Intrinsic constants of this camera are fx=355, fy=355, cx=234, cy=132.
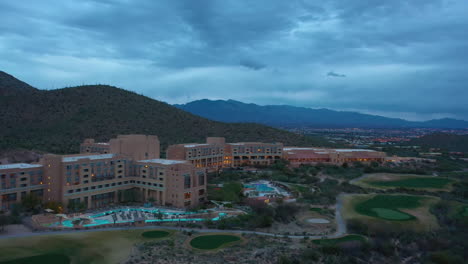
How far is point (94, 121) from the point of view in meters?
97.6

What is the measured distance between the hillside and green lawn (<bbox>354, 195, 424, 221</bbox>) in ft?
283

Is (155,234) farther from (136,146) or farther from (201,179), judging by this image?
(136,146)

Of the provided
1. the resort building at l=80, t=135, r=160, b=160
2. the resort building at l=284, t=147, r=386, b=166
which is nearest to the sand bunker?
the resort building at l=80, t=135, r=160, b=160

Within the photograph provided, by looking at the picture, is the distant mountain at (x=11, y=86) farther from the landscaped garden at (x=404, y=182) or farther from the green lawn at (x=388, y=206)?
the green lawn at (x=388, y=206)

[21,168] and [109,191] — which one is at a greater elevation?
[21,168]

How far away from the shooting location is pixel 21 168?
4166cm

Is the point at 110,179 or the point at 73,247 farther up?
the point at 110,179

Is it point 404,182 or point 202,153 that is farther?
point 202,153

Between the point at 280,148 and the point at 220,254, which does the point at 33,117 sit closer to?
the point at 280,148

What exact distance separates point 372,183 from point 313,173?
11083 millimetres

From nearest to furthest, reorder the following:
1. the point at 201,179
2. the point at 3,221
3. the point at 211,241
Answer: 1. the point at 211,241
2. the point at 3,221
3. the point at 201,179

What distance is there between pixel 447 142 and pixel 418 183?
88.6m

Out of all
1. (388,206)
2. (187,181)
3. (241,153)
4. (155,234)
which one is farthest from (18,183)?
(241,153)

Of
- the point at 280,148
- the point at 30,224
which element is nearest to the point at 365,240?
the point at 30,224
